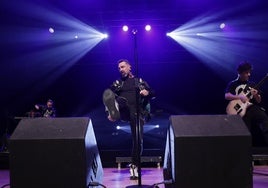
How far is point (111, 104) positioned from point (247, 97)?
2.30 m

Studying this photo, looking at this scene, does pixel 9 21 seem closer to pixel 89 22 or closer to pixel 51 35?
pixel 51 35

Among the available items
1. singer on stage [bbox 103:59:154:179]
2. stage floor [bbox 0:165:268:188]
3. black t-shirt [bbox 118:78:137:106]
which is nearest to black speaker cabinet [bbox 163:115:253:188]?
stage floor [bbox 0:165:268:188]

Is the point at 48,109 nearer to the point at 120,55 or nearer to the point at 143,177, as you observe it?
the point at 120,55

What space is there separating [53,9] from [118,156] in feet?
13.3

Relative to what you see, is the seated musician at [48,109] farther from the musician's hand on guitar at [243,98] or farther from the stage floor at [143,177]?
the musician's hand on guitar at [243,98]

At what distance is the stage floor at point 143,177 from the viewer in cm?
480

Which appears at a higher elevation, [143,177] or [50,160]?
[50,160]

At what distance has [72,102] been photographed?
12219 millimetres

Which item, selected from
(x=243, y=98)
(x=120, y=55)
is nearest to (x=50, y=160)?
(x=243, y=98)

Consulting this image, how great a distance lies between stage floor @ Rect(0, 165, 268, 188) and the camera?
4.80 metres

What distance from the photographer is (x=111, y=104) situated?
200 inches

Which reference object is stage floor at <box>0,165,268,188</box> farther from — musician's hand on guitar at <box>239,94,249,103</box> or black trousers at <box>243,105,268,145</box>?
musician's hand on guitar at <box>239,94,249,103</box>

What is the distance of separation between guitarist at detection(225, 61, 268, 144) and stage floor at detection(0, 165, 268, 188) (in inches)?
27.9

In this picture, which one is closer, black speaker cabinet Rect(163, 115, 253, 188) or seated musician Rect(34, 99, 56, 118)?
black speaker cabinet Rect(163, 115, 253, 188)
